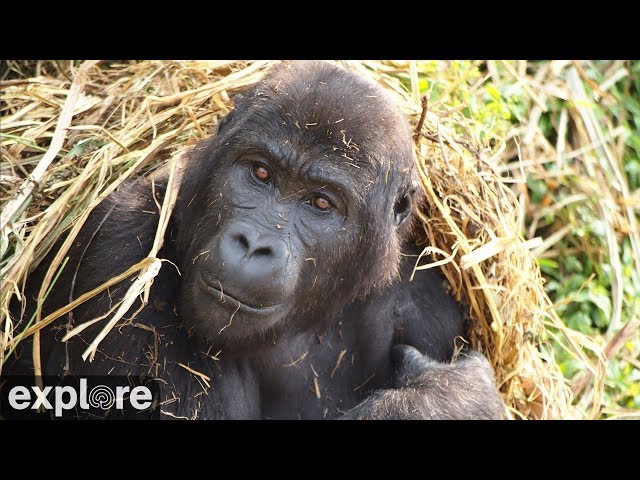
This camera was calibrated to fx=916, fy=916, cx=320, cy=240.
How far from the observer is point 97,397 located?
14.3ft

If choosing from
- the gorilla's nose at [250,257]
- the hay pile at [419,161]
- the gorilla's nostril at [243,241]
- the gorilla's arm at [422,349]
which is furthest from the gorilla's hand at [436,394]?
the gorilla's nostril at [243,241]

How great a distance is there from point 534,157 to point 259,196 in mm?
3422

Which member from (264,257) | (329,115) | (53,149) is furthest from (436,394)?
(53,149)

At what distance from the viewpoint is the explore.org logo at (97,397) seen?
4359mm

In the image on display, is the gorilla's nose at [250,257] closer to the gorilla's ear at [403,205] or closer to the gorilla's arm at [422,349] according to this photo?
the gorilla's ear at [403,205]

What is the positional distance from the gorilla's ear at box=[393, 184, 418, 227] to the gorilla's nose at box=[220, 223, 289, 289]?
882 millimetres

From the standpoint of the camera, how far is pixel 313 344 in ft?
17.0

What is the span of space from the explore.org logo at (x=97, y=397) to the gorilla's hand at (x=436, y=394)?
1.08 meters

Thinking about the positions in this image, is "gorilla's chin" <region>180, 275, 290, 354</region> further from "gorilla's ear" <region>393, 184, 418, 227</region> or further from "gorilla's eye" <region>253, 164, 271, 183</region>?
"gorilla's ear" <region>393, 184, 418, 227</region>

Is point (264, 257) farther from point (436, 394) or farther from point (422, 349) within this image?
point (422, 349)

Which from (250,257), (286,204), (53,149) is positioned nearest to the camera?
(250,257)

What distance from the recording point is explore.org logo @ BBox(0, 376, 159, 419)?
14.3ft

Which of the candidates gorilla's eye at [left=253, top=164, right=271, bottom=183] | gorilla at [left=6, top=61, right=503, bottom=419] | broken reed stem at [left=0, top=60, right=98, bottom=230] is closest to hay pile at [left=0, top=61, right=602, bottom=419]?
broken reed stem at [left=0, top=60, right=98, bottom=230]

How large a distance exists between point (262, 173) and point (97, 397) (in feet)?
4.35
